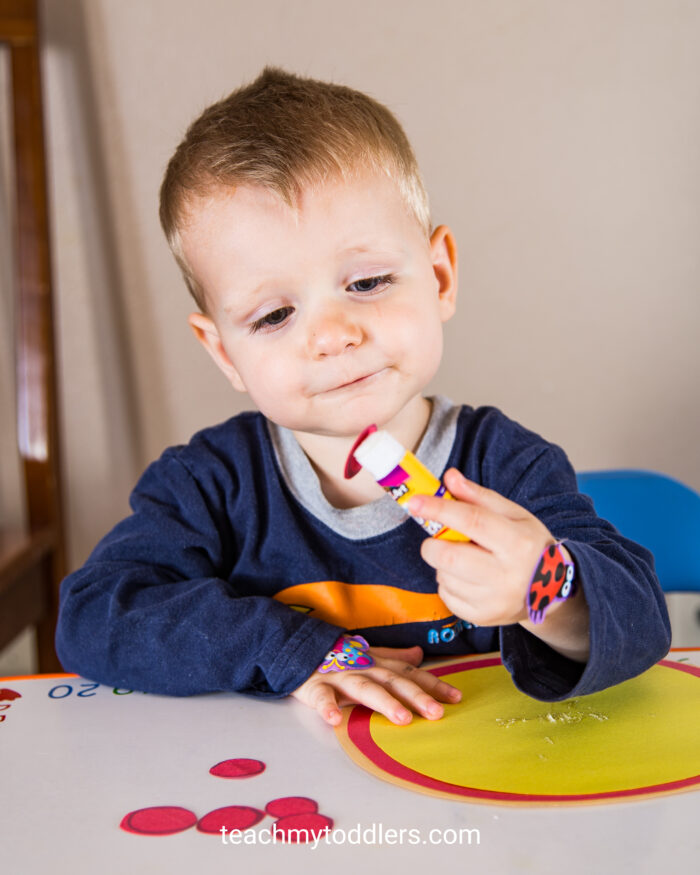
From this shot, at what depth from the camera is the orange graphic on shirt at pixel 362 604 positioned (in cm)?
80

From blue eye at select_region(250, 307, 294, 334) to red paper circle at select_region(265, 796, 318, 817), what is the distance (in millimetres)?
373

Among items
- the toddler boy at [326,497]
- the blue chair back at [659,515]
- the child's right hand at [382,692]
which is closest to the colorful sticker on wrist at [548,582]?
the toddler boy at [326,497]

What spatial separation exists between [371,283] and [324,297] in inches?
1.9

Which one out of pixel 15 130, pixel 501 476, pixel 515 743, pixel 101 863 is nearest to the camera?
pixel 101 863

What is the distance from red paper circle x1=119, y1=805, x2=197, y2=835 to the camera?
0.46 meters

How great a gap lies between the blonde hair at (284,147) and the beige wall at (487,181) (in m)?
0.66

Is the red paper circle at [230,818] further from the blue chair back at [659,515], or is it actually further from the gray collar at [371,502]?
the blue chair back at [659,515]

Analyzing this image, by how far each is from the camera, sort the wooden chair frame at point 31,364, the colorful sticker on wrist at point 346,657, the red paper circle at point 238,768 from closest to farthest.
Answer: the red paper circle at point 238,768, the colorful sticker on wrist at point 346,657, the wooden chair frame at point 31,364

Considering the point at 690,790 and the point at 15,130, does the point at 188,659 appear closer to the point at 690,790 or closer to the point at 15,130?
the point at 690,790

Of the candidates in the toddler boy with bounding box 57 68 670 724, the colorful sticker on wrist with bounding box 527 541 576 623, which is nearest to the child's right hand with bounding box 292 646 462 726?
the toddler boy with bounding box 57 68 670 724

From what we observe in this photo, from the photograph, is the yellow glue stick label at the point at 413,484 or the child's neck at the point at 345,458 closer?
the yellow glue stick label at the point at 413,484

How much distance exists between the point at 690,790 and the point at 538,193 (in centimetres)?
117

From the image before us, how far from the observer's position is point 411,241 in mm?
755

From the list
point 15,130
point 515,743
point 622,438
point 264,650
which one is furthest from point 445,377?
point 515,743
